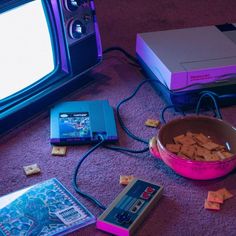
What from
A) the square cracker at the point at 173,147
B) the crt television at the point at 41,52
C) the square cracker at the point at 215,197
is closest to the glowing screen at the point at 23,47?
the crt television at the point at 41,52

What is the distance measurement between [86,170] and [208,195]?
0.25 meters

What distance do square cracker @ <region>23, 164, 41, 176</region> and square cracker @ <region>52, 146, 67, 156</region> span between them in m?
0.05

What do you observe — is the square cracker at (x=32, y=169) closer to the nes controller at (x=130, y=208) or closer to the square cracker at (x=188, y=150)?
the nes controller at (x=130, y=208)

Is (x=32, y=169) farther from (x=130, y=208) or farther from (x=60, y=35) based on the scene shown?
(x=60, y=35)

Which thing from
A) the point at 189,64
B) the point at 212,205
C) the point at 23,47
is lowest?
the point at 212,205

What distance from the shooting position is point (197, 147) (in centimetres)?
105

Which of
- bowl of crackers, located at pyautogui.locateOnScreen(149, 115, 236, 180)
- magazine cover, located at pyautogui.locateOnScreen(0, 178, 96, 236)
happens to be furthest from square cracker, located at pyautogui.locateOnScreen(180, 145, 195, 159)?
magazine cover, located at pyautogui.locateOnScreen(0, 178, 96, 236)

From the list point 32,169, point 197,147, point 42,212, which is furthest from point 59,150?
point 197,147

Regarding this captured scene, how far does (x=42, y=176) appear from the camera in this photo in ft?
3.37

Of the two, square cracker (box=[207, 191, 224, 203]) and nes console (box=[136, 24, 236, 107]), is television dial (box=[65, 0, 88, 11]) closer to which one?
nes console (box=[136, 24, 236, 107])

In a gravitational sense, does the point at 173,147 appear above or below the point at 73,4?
below

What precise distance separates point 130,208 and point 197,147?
0.70ft

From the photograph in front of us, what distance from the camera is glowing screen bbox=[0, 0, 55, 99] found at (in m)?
1.06

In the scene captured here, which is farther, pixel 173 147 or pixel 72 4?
pixel 72 4
